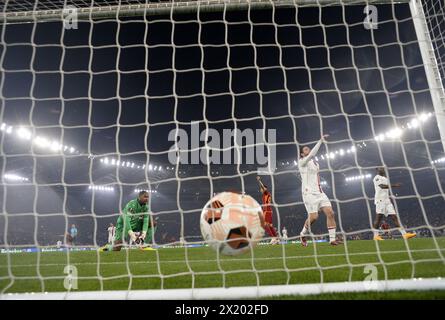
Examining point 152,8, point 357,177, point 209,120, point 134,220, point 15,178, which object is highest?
point 209,120

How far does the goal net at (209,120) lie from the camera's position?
3766 millimetres

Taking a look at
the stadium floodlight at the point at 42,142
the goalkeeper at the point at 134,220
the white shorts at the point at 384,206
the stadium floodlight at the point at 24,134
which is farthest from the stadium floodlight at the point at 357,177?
the stadium floodlight at the point at 24,134

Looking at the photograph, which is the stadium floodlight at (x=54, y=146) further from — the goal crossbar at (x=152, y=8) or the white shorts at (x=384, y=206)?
the white shorts at (x=384, y=206)

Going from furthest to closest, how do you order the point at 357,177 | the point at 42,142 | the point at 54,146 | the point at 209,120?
the point at 357,177 < the point at 54,146 < the point at 42,142 < the point at 209,120

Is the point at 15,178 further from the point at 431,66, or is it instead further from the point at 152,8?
the point at 431,66

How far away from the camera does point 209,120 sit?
68.9ft

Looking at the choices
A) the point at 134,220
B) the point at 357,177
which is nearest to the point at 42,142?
the point at 134,220

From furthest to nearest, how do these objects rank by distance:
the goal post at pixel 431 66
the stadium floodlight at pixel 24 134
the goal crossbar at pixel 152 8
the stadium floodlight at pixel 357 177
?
the stadium floodlight at pixel 357 177, the stadium floodlight at pixel 24 134, the goal crossbar at pixel 152 8, the goal post at pixel 431 66

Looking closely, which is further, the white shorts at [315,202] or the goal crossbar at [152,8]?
the white shorts at [315,202]

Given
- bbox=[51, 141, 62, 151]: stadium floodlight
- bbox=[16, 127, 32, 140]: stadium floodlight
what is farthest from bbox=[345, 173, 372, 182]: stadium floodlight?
bbox=[16, 127, 32, 140]: stadium floodlight

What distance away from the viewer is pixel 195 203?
111 feet
